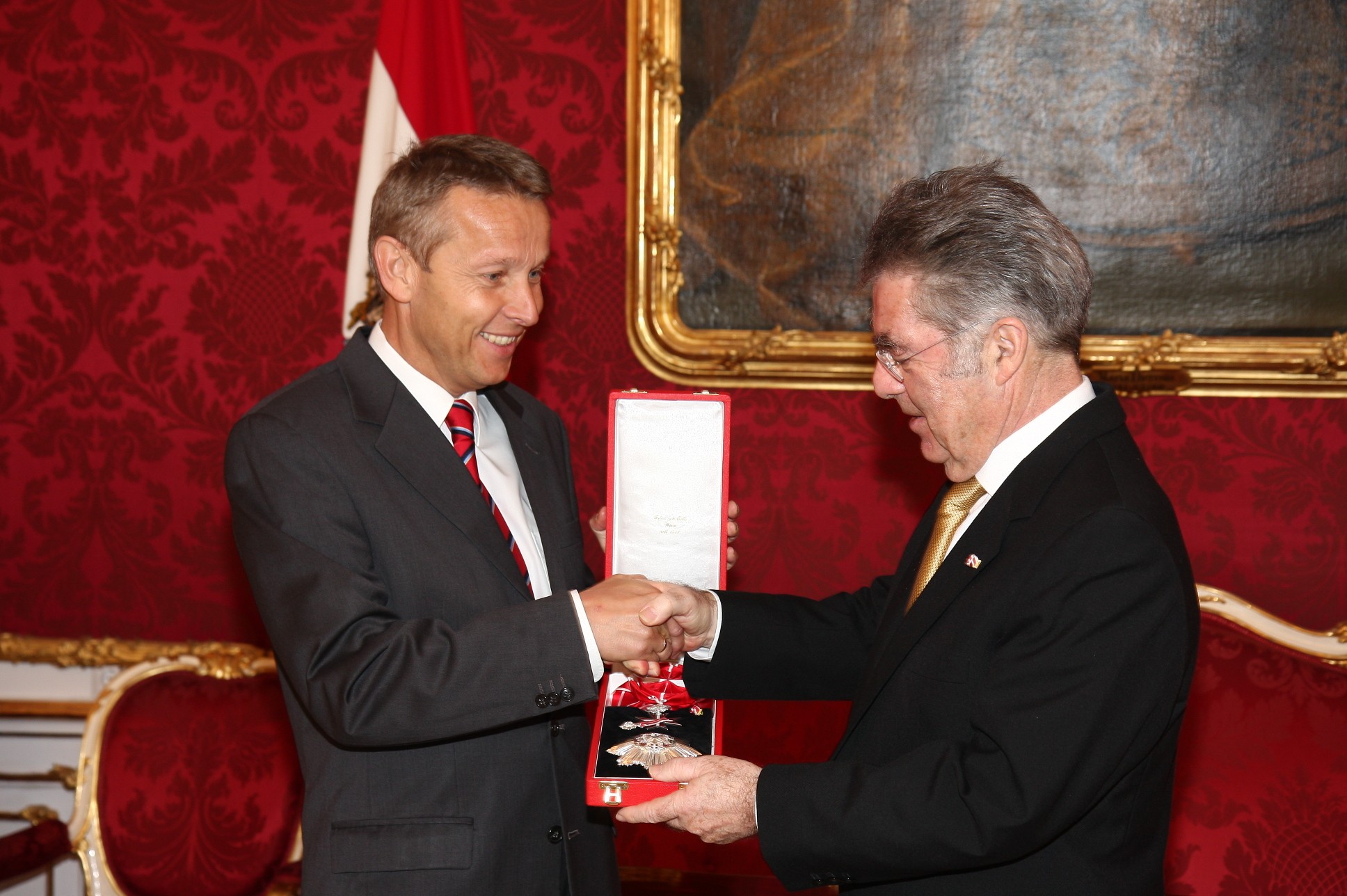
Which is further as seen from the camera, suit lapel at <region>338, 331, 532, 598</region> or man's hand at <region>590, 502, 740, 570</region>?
man's hand at <region>590, 502, 740, 570</region>

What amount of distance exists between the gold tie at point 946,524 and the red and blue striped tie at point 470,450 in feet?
2.48

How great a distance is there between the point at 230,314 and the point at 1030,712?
3055mm

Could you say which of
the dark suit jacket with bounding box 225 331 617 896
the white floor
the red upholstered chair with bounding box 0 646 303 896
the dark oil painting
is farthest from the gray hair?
the white floor

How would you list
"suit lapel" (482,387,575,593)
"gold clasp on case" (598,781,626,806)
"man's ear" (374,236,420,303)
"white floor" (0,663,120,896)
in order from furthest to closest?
1. "white floor" (0,663,120,896)
2. "suit lapel" (482,387,575,593)
3. "man's ear" (374,236,420,303)
4. "gold clasp on case" (598,781,626,806)

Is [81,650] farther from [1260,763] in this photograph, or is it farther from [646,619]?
[1260,763]

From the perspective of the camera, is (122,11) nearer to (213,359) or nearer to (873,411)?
(213,359)

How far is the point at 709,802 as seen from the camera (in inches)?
70.1

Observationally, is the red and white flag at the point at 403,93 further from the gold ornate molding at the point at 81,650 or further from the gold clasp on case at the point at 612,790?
the gold clasp on case at the point at 612,790

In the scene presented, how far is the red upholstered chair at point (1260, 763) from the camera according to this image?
295 cm

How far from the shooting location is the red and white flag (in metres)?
3.25

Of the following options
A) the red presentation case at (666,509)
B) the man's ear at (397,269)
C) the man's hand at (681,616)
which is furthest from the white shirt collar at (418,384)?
the man's hand at (681,616)

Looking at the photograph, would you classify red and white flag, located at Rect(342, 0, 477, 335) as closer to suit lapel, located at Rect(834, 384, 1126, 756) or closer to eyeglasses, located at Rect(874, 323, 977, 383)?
eyeglasses, located at Rect(874, 323, 977, 383)

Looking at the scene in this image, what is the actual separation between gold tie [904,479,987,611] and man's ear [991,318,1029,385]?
21 cm

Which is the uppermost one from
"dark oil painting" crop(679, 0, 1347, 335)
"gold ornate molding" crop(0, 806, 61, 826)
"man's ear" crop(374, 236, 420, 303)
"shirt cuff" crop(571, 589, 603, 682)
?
"dark oil painting" crop(679, 0, 1347, 335)
